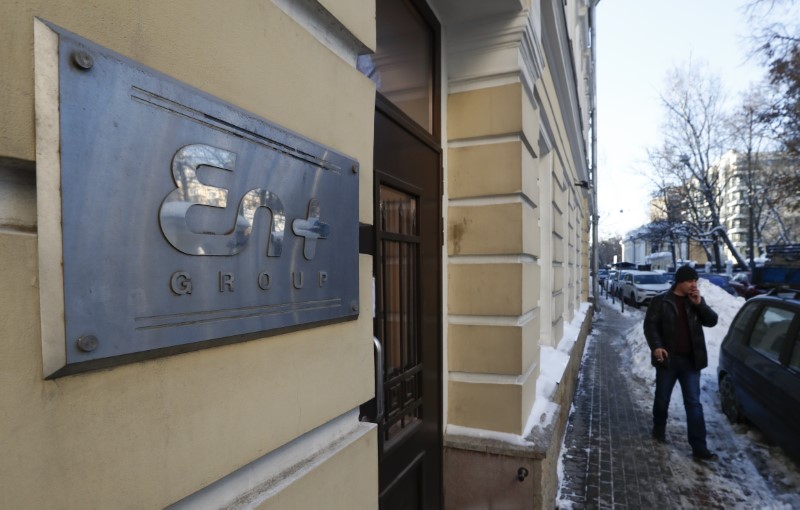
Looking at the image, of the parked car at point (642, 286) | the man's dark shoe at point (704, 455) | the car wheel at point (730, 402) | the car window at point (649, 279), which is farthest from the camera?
the car window at point (649, 279)

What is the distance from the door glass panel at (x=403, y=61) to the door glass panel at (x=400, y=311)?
618mm

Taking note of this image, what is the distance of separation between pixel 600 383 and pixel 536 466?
5.39m

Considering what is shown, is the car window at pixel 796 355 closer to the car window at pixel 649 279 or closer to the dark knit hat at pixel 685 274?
the dark knit hat at pixel 685 274

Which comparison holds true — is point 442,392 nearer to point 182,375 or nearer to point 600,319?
point 182,375

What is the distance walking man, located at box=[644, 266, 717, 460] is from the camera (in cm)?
459

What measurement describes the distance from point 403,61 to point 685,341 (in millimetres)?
4031

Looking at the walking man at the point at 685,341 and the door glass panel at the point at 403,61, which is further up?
the door glass panel at the point at 403,61

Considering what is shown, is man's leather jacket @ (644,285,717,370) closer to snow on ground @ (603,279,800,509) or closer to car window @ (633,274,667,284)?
snow on ground @ (603,279,800,509)

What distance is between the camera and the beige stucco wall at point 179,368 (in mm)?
641

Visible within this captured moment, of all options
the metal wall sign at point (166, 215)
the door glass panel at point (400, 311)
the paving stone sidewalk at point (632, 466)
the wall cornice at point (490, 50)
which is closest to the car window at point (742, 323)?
the paving stone sidewalk at point (632, 466)

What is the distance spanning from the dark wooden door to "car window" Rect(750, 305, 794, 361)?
151 inches

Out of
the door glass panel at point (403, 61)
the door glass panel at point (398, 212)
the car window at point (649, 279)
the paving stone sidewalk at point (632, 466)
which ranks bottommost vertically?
the paving stone sidewalk at point (632, 466)

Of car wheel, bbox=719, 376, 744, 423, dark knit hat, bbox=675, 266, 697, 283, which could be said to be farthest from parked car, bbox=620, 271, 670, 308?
dark knit hat, bbox=675, 266, 697, 283

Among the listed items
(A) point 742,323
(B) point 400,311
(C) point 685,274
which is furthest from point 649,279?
(B) point 400,311
